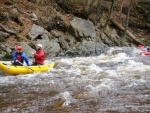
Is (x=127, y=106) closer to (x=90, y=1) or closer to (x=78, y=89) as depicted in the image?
(x=78, y=89)

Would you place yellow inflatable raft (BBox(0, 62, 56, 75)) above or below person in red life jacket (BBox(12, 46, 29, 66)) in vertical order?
below

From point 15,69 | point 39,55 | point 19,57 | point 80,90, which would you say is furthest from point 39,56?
point 80,90

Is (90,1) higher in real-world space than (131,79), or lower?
higher

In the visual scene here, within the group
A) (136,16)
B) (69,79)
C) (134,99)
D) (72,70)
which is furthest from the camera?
(136,16)

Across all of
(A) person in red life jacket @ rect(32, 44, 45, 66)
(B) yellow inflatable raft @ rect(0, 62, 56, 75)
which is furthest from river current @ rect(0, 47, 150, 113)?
(A) person in red life jacket @ rect(32, 44, 45, 66)

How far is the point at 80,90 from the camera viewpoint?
321 inches

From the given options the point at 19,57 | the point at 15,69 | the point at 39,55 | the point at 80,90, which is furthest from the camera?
the point at 39,55

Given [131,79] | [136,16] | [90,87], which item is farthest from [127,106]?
[136,16]

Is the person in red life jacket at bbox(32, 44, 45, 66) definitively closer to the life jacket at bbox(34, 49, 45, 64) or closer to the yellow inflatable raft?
the life jacket at bbox(34, 49, 45, 64)

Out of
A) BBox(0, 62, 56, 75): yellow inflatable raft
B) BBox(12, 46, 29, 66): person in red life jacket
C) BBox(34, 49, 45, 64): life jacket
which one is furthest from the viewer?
BBox(34, 49, 45, 64): life jacket

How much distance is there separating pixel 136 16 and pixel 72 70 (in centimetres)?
1394

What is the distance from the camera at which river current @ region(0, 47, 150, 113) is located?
657 centimetres

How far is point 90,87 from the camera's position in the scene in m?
8.45

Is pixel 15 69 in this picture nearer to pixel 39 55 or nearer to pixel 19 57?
pixel 19 57
